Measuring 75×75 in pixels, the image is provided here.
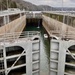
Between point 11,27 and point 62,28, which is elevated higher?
point 11,27

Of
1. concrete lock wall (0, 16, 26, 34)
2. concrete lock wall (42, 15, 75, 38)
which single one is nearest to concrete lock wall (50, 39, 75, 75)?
concrete lock wall (42, 15, 75, 38)

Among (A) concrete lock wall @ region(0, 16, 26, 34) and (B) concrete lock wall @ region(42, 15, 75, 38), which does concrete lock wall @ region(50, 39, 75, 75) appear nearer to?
(B) concrete lock wall @ region(42, 15, 75, 38)

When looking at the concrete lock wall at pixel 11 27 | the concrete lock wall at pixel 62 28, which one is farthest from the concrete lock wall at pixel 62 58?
the concrete lock wall at pixel 11 27

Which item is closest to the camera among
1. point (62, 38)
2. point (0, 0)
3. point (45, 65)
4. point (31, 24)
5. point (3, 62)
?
point (3, 62)

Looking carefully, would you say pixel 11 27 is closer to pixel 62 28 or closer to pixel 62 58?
pixel 62 28

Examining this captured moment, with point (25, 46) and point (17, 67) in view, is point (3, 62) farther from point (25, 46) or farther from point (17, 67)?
point (25, 46)

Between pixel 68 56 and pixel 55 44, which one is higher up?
pixel 55 44

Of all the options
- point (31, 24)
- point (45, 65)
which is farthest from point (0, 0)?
point (45, 65)

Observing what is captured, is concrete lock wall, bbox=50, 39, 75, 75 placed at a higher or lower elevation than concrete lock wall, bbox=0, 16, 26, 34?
lower

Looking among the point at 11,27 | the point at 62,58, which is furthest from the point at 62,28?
the point at 62,58

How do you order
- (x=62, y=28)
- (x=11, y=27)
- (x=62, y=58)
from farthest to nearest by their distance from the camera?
1. (x=11, y=27)
2. (x=62, y=28)
3. (x=62, y=58)

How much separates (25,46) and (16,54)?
1.24 m

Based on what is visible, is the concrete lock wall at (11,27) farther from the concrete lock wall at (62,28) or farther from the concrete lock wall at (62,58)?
the concrete lock wall at (62,28)

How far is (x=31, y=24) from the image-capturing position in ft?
210
